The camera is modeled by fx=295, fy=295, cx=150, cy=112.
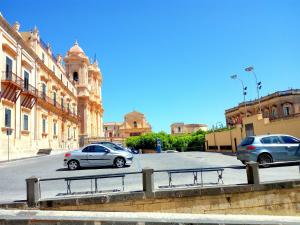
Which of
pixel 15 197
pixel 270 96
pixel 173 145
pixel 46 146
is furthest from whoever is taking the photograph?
pixel 173 145

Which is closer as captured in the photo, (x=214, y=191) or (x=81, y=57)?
(x=214, y=191)

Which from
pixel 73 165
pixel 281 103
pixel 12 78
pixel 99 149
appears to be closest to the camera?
pixel 73 165

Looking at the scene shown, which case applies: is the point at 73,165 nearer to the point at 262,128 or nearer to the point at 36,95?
the point at 262,128

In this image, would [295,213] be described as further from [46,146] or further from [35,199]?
[46,146]

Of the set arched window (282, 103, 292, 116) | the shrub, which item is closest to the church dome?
the shrub

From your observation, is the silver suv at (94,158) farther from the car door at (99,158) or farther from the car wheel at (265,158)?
the car wheel at (265,158)

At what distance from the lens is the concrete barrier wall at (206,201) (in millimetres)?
8336

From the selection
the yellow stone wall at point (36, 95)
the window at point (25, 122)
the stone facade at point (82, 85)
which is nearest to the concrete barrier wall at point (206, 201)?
the yellow stone wall at point (36, 95)

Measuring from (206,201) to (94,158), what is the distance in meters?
8.87

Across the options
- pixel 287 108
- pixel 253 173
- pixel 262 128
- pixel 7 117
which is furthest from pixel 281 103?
pixel 253 173

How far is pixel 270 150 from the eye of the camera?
14000 millimetres

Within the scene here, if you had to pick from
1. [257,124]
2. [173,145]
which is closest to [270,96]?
[173,145]

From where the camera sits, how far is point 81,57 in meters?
62.5

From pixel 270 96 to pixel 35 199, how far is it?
54.3 metres
